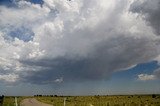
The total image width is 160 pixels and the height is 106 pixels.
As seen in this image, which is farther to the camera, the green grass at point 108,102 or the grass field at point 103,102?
the green grass at point 108,102

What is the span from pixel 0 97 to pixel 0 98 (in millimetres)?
157

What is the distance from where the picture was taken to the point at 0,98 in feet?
86.5

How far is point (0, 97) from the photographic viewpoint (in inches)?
1034

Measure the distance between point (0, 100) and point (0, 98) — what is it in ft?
0.68

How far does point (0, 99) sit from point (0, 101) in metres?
0.18

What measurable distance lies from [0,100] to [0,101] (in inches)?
3.7

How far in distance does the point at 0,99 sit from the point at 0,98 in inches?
3.8

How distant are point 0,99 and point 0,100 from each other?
0.11 metres

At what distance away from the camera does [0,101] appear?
26.3 meters

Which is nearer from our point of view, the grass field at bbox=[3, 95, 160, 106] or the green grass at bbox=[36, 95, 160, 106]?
the grass field at bbox=[3, 95, 160, 106]

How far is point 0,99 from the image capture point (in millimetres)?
26328

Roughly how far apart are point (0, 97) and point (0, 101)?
14.3 inches

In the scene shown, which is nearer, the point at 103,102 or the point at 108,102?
the point at 108,102
